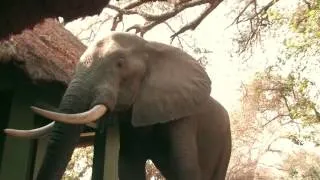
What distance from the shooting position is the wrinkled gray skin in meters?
4.87

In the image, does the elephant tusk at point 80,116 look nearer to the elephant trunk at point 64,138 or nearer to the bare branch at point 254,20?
the elephant trunk at point 64,138

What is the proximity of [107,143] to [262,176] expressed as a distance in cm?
2312

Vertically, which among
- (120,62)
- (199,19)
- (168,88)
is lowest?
(168,88)

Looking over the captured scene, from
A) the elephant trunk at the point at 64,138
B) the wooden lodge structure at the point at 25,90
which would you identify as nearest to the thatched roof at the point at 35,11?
the elephant trunk at the point at 64,138

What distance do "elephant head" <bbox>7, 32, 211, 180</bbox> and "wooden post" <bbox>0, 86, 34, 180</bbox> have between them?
2.60ft

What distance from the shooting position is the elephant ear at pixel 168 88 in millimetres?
5355

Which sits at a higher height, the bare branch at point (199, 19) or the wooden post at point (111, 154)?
the bare branch at point (199, 19)

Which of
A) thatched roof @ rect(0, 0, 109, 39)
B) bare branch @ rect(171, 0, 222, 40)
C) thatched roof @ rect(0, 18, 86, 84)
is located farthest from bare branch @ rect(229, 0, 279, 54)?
thatched roof @ rect(0, 0, 109, 39)

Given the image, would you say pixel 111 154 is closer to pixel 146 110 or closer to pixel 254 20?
pixel 146 110

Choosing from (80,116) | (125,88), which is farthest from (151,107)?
(80,116)

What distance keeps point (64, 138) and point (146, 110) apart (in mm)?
1024

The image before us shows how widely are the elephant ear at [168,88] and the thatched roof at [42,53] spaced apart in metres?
1.08

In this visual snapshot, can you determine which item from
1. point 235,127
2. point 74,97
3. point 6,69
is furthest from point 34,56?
point 235,127

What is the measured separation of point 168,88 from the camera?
5.62 m
